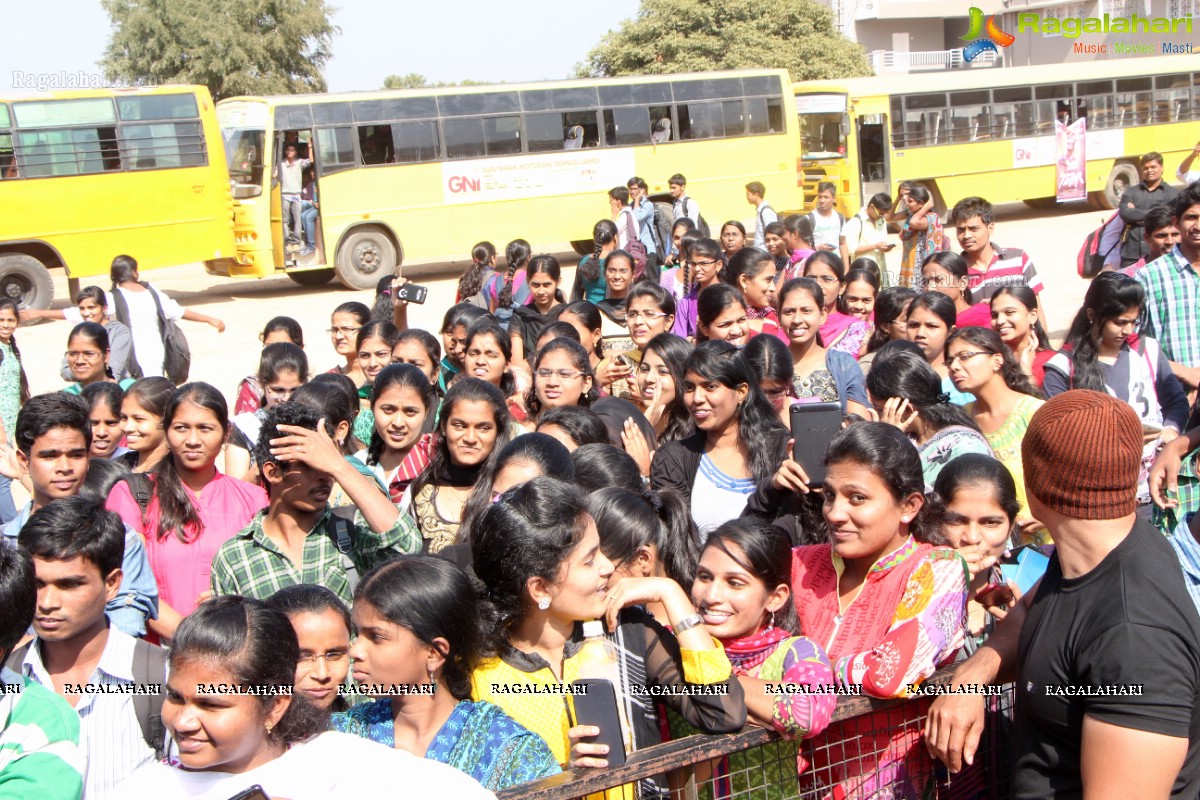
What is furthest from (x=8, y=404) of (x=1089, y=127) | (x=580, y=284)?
(x=1089, y=127)

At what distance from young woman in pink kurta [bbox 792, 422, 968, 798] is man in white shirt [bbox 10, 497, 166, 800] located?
167 centimetres

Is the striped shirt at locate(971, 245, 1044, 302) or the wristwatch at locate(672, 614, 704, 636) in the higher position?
the striped shirt at locate(971, 245, 1044, 302)

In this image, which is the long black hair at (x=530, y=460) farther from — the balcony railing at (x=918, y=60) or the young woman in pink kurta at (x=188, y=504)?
the balcony railing at (x=918, y=60)

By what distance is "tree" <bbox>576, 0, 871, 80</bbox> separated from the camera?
36.0 m

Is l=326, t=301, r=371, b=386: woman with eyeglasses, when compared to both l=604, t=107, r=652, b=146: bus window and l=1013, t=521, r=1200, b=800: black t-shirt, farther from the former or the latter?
l=604, t=107, r=652, b=146: bus window

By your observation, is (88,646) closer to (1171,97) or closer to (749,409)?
(749,409)

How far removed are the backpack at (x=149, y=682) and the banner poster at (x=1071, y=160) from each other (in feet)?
78.9

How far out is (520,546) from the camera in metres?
2.62

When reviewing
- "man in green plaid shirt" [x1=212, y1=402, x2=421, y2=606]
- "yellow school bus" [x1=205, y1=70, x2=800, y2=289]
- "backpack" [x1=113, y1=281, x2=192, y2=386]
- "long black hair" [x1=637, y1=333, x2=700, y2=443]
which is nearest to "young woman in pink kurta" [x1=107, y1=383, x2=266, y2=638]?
"man in green plaid shirt" [x1=212, y1=402, x2=421, y2=606]

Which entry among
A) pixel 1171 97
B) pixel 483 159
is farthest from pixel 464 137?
pixel 1171 97

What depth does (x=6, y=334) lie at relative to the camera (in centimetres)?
716

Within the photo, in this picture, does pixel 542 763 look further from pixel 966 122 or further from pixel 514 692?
pixel 966 122

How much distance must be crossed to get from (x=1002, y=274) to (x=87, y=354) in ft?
18.1
